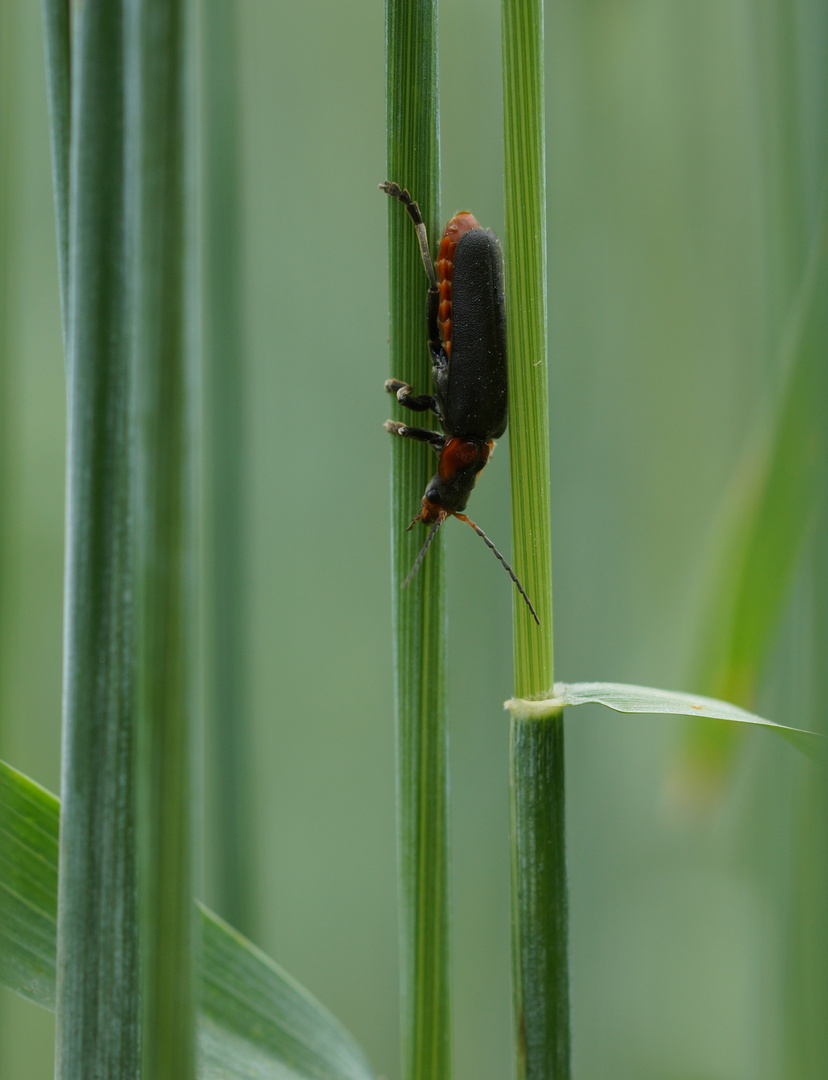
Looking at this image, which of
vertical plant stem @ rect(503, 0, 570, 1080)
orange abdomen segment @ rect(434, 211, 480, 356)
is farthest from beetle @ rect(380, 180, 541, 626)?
vertical plant stem @ rect(503, 0, 570, 1080)

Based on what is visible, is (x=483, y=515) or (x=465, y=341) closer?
(x=465, y=341)

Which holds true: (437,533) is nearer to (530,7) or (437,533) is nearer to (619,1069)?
(530,7)

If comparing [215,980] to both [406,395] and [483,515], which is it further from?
[483,515]

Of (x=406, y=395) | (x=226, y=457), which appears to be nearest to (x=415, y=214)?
(x=406, y=395)

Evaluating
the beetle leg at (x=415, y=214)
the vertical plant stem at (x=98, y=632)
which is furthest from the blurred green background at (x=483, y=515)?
the vertical plant stem at (x=98, y=632)

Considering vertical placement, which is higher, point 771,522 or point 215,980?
point 771,522

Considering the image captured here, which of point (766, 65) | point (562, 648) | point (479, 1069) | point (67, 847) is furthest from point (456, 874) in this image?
point (766, 65)
